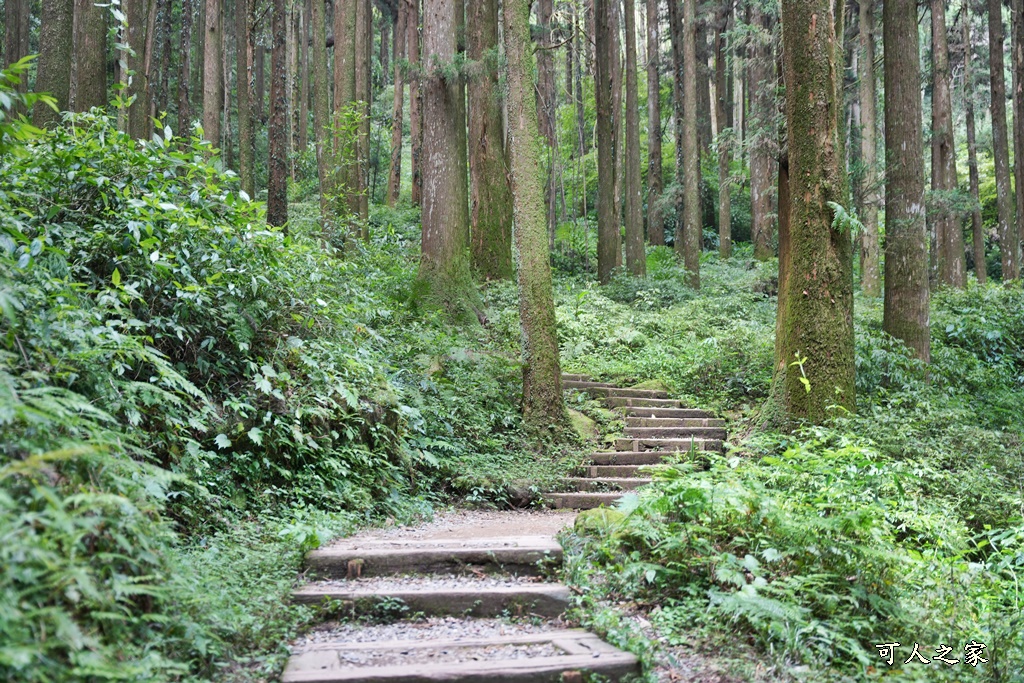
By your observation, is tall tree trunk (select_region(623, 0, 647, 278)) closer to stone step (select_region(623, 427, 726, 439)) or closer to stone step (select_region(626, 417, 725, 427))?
stone step (select_region(626, 417, 725, 427))

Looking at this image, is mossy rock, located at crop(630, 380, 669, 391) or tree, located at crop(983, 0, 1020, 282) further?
tree, located at crop(983, 0, 1020, 282)

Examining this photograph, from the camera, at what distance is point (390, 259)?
43.7ft

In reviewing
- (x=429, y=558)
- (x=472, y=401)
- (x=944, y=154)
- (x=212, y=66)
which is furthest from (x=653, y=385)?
(x=212, y=66)

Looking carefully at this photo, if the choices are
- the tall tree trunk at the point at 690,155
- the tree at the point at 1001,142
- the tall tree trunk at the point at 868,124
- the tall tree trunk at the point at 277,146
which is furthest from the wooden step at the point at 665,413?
the tree at the point at 1001,142

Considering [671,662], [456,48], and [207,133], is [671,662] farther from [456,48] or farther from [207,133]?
[207,133]

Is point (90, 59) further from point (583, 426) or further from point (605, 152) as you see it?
point (605, 152)

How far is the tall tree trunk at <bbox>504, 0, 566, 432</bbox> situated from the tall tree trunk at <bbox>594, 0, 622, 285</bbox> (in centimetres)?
1008

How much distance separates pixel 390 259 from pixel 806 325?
7462 mm

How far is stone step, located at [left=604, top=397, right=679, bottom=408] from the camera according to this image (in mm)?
11195

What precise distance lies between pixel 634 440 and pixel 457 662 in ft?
20.4

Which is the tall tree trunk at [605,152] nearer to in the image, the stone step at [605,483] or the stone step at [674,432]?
the stone step at [674,432]

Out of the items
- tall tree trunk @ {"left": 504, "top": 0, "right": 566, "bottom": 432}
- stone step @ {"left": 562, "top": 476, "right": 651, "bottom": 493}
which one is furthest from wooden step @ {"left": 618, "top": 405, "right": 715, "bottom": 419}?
stone step @ {"left": 562, "top": 476, "right": 651, "bottom": 493}

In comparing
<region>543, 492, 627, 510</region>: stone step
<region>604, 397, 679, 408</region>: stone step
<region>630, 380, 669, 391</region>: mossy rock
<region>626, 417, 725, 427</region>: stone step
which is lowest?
<region>543, 492, 627, 510</region>: stone step

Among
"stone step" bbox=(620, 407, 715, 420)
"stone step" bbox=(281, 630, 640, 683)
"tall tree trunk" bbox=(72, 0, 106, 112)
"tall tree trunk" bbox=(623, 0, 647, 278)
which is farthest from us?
"tall tree trunk" bbox=(623, 0, 647, 278)
